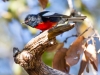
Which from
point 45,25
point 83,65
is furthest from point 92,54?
point 45,25

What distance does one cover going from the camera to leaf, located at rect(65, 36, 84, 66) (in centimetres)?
159

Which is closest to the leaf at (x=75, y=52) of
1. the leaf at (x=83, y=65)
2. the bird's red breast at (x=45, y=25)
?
the leaf at (x=83, y=65)

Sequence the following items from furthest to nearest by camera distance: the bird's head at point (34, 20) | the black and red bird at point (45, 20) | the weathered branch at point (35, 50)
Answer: the bird's head at point (34, 20), the black and red bird at point (45, 20), the weathered branch at point (35, 50)

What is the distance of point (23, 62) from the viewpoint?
1326mm

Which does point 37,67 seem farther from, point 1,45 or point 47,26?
point 1,45

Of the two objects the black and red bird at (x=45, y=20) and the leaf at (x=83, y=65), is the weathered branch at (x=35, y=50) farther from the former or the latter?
the leaf at (x=83, y=65)

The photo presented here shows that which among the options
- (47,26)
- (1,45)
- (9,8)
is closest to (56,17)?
(47,26)

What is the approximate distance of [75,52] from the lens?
163cm

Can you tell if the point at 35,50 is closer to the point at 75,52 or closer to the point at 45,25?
the point at 45,25

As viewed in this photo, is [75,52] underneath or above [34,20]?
underneath

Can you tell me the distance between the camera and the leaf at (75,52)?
159 cm

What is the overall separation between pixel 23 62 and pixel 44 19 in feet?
0.97

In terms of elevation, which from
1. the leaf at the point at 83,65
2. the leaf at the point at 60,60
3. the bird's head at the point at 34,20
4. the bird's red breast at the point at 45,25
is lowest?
the leaf at the point at 83,65

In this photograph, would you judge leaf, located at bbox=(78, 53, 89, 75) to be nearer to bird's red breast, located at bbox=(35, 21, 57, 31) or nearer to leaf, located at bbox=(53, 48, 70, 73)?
leaf, located at bbox=(53, 48, 70, 73)
